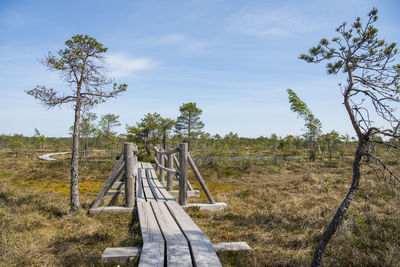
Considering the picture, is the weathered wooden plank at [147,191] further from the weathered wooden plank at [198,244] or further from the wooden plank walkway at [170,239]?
the weathered wooden plank at [198,244]

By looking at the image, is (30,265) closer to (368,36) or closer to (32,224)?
(32,224)

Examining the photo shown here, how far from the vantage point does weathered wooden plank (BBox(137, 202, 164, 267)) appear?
3027mm

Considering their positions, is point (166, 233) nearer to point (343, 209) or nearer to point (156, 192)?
point (343, 209)

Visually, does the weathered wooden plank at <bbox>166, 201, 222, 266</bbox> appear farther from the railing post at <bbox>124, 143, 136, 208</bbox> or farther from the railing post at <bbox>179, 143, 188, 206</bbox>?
the railing post at <bbox>124, 143, 136, 208</bbox>

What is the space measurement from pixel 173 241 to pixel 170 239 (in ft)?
0.31

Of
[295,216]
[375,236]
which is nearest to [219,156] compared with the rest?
[295,216]

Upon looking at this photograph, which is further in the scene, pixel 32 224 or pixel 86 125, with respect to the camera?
pixel 86 125

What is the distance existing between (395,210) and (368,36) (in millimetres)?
5413

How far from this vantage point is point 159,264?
296cm

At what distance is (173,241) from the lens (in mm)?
3561

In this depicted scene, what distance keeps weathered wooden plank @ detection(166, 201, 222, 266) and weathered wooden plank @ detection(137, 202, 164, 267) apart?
1.44 ft

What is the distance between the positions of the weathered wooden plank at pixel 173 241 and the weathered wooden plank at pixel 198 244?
8 cm

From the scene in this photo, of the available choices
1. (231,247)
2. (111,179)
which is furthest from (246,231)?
(111,179)

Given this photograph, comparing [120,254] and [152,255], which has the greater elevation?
[152,255]
